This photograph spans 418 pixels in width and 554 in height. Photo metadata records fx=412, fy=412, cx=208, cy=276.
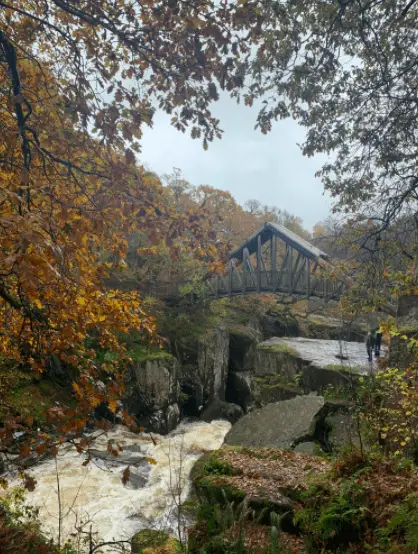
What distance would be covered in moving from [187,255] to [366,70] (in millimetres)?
14145

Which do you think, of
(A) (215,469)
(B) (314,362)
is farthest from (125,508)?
(B) (314,362)

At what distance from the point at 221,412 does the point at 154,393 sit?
391cm

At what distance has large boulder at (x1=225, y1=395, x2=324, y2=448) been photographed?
791 centimetres

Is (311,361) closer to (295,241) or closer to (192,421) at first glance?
(192,421)

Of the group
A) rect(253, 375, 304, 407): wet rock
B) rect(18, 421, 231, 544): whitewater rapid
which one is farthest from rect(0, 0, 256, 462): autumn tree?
rect(253, 375, 304, 407): wet rock

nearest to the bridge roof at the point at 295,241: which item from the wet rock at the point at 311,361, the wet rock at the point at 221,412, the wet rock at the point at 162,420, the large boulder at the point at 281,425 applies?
the wet rock at the point at 311,361

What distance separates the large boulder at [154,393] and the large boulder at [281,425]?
5221mm

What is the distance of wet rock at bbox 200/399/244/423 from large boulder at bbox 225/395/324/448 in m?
7.31

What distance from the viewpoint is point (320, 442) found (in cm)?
816

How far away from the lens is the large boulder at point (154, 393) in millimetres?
13246

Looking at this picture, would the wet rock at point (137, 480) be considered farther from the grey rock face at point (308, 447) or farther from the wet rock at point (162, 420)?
the grey rock face at point (308, 447)

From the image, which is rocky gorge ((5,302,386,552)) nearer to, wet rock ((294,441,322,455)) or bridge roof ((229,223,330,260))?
wet rock ((294,441,322,455))

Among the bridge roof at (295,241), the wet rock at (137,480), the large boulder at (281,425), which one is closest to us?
the large boulder at (281,425)

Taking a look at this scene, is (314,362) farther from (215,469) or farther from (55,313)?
(55,313)
